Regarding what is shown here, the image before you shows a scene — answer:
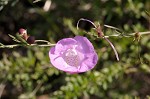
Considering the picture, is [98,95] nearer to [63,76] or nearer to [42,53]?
[63,76]

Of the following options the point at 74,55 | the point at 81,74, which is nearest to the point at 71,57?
the point at 74,55

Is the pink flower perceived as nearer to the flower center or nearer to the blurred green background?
the flower center

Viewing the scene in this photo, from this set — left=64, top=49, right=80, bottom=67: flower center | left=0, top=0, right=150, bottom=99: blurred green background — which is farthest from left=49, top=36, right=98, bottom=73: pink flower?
left=0, top=0, right=150, bottom=99: blurred green background

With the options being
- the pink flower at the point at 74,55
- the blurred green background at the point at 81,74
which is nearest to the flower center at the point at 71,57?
the pink flower at the point at 74,55

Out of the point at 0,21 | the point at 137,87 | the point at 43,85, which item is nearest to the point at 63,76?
the point at 43,85

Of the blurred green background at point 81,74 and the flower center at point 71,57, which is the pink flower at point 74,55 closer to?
the flower center at point 71,57
